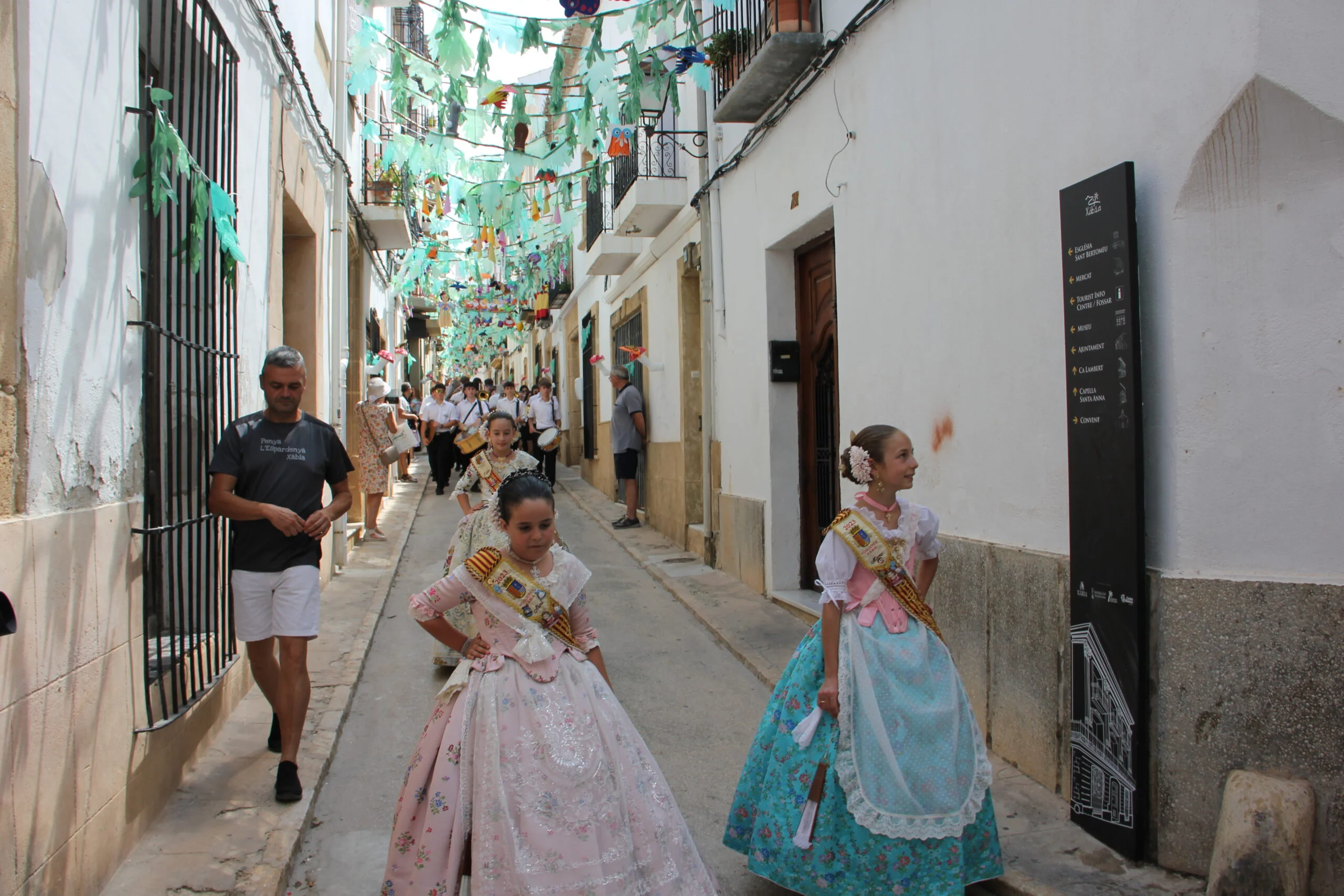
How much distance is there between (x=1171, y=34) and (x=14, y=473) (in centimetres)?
371

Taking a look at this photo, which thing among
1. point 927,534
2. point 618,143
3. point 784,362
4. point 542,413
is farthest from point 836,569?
point 542,413

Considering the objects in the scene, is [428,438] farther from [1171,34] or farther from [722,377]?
[1171,34]

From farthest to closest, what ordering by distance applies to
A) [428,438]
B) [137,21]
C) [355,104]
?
[428,438]
[355,104]
[137,21]

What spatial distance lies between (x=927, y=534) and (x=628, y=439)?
8626mm

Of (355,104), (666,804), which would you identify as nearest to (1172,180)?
(666,804)

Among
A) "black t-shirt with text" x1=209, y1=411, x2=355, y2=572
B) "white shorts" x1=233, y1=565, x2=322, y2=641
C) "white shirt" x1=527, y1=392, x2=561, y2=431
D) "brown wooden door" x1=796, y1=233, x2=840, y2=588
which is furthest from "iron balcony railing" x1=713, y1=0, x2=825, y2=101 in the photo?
"white shirt" x1=527, y1=392, x2=561, y2=431

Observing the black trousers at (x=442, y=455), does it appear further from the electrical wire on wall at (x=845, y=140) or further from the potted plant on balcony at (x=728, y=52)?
the electrical wire on wall at (x=845, y=140)

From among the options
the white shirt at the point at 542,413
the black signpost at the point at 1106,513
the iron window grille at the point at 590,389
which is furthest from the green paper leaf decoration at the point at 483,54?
the iron window grille at the point at 590,389

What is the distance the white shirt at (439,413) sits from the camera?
49.4 feet

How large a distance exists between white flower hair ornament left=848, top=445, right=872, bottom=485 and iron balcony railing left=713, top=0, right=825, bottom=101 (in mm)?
4019

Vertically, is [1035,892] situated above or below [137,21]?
below

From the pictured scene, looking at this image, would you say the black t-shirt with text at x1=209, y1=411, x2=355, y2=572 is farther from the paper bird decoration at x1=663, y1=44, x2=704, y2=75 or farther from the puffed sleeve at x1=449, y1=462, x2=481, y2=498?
the paper bird decoration at x1=663, y1=44, x2=704, y2=75

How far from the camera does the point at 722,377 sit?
29.1 feet

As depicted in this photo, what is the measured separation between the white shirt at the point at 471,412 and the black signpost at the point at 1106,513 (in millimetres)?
10588
